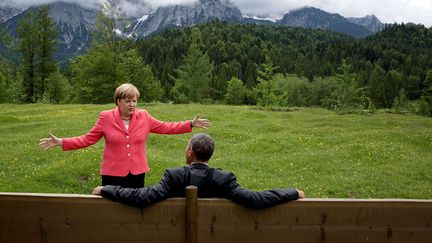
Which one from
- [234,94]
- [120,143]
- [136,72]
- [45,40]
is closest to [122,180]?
[120,143]

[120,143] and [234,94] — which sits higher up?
[120,143]

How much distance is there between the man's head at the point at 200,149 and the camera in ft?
16.3

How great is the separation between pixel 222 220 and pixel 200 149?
3.38 ft

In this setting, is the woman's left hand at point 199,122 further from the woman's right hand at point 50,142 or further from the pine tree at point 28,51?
the pine tree at point 28,51

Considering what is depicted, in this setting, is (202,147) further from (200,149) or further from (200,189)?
(200,189)


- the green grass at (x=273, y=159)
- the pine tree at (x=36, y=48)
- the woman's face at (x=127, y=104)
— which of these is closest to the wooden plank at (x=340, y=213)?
the woman's face at (x=127, y=104)

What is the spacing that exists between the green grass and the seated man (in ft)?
32.9

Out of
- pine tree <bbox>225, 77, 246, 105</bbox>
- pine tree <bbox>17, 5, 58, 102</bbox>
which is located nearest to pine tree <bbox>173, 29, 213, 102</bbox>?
pine tree <bbox>225, 77, 246, 105</bbox>

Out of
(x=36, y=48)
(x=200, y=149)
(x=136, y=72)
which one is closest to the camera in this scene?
(x=200, y=149)

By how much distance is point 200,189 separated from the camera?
4648 mm

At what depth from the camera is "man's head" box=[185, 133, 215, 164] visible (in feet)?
16.3

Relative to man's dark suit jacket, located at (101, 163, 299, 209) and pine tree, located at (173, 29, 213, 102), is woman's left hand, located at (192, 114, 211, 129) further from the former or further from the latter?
pine tree, located at (173, 29, 213, 102)

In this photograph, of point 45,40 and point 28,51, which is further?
point 45,40

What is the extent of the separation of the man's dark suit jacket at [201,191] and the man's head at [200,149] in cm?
13
